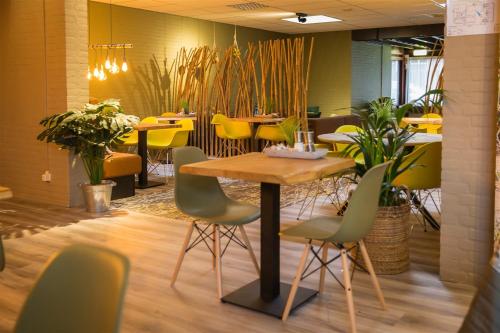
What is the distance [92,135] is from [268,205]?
120 inches

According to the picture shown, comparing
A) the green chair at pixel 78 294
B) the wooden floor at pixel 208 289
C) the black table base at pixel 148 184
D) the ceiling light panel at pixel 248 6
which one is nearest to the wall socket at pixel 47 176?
the wooden floor at pixel 208 289

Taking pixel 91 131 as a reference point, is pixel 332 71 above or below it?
above

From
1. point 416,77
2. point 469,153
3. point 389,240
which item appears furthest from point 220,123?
point 416,77

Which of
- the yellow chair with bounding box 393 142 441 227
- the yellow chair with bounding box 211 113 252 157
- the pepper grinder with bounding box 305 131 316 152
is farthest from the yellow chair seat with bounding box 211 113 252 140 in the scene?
the pepper grinder with bounding box 305 131 316 152

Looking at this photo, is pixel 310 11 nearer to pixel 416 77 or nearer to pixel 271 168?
pixel 271 168

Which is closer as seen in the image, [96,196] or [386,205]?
[386,205]

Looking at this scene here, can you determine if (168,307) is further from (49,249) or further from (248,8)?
(248,8)

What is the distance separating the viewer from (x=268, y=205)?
11.1 ft

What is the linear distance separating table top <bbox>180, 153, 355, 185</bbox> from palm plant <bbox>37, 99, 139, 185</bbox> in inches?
102

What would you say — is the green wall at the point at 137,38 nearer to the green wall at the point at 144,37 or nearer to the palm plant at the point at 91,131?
the green wall at the point at 144,37

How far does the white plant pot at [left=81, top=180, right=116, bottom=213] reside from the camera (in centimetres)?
604

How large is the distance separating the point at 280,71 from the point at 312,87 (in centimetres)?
629

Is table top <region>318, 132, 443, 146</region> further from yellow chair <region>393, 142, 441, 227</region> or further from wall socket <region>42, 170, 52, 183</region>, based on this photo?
wall socket <region>42, 170, 52, 183</region>

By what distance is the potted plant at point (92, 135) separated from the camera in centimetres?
585
